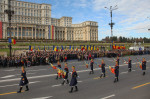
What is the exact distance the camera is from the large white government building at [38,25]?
104 meters

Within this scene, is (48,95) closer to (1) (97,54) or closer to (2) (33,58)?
(2) (33,58)

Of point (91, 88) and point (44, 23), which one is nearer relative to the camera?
point (91, 88)

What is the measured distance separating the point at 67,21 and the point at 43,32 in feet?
114

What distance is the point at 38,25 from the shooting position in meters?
114

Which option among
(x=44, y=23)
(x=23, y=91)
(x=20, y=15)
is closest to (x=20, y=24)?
(x=20, y=15)

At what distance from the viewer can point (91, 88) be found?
1052 cm

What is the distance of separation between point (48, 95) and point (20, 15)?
393 ft

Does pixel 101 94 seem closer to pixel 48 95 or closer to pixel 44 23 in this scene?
pixel 48 95

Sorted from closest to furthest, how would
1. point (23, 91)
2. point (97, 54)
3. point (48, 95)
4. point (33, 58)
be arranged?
point (48, 95) → point (23, 91) → point (33, 58) → point (97, 54)

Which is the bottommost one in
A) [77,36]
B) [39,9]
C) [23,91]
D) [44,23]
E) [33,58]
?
[23,91]

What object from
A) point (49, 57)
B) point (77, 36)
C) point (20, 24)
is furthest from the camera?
point (77, 36)

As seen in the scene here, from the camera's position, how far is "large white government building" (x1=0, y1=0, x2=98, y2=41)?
104 metres

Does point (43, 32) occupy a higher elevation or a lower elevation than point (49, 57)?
higher

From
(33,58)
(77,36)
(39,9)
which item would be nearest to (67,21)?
(77,36)
